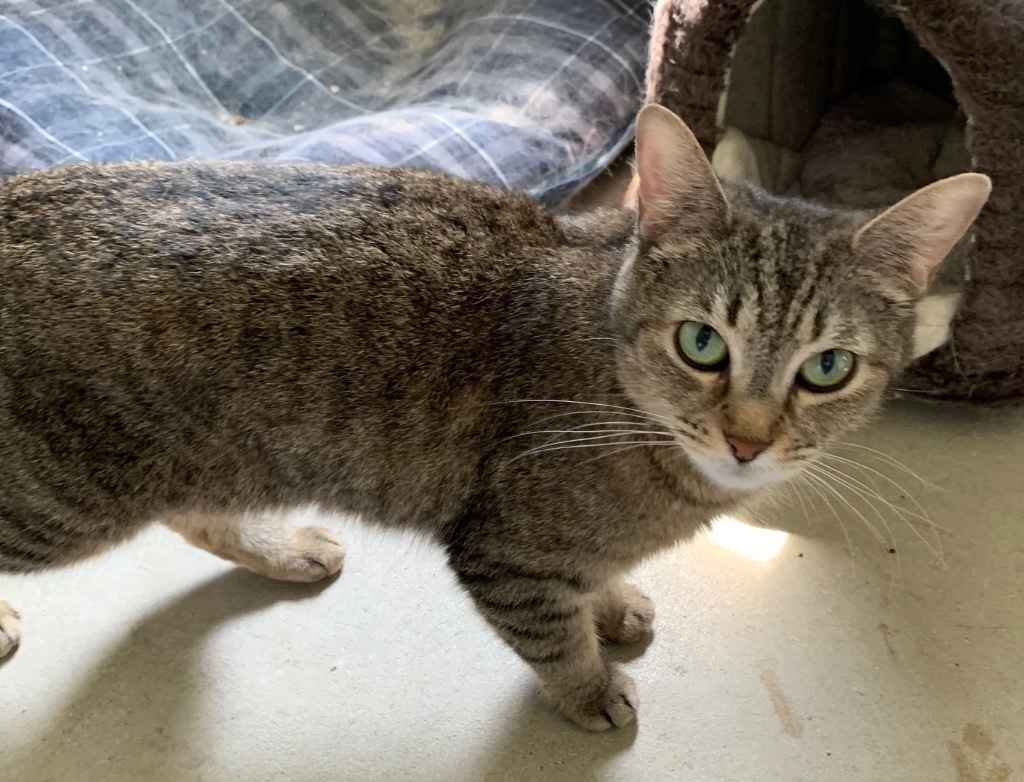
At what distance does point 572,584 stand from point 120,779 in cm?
76

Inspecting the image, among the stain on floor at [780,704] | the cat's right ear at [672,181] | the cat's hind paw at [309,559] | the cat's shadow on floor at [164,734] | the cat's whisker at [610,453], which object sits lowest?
the cat's shadow on floor at [164,734]

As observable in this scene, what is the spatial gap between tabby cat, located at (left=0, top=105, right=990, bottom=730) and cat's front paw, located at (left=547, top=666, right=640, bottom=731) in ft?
0.19

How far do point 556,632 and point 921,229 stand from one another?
2.33 ft

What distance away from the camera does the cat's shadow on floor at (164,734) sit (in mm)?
1321

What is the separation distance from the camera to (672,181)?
3.33 ft

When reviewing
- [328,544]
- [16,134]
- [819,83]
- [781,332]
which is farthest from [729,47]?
[16,134]

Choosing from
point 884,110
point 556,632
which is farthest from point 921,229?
point 884,110

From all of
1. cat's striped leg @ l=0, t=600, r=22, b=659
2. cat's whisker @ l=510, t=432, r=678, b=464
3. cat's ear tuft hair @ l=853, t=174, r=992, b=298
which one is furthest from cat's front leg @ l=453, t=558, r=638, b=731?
cat's striped leg @ l=0, t=600, r=22, b=659

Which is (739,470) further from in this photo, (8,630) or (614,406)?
(8,630)

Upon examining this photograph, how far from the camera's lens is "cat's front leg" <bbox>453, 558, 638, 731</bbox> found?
47.0 inches

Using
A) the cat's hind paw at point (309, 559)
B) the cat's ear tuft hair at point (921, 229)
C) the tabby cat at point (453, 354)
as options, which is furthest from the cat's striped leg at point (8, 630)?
the cat's ear tuft hair at point (921, 229)

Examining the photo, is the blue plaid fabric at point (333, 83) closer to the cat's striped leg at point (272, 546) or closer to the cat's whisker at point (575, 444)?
the cat's striped leg at point (272, 546)

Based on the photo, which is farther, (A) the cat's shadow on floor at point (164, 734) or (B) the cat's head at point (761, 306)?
(A) the cat's shadow on floor at point (164, 734)

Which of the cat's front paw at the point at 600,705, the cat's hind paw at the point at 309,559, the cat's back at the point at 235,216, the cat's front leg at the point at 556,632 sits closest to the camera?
the cat's back at the point at 235,216
